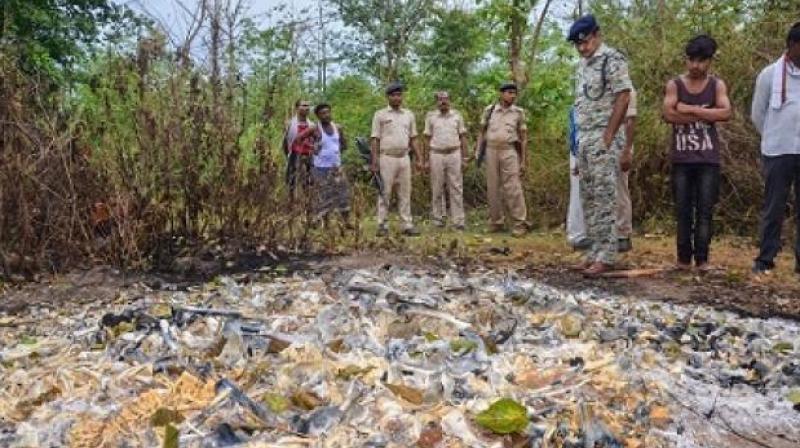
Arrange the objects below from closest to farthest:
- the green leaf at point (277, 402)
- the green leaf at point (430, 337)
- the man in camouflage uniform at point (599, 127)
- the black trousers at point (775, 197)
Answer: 1. the green leaf at point (277, 402)
2. the green leaf at point (430, 337)
3. the man in camouflage uniform at point (599, 127)
4. the black trousers at point (775, 197)

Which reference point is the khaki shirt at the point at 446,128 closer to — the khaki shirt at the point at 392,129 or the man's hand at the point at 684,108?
the khaki shirt at the point at 392,129

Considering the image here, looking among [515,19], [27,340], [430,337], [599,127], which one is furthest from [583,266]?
[515,19]

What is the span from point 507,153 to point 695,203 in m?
3.55

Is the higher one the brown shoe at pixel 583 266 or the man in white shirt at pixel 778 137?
the man in white shirt at pixel 778 137

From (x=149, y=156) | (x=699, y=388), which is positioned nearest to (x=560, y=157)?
(x=149, y=156)

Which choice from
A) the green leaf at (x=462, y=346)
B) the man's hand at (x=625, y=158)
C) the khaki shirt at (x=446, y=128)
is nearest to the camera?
the green leaf at (x=462, y=346)

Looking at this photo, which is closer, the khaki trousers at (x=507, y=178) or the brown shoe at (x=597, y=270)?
the brown shoe at (x=597, y=270)

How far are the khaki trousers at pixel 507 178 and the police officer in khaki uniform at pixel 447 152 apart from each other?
1.23 ft

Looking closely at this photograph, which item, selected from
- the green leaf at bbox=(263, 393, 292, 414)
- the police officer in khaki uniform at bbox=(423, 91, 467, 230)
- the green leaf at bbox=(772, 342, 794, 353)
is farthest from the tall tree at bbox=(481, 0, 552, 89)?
the green leaf at bbox=(263, 393, 292, 414)

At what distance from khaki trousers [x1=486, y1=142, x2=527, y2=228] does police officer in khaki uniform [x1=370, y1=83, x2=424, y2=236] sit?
35.5 inches

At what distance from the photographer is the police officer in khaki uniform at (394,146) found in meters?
9.58

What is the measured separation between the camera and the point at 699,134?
6.08 m

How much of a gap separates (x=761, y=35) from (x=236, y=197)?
18.0 feet

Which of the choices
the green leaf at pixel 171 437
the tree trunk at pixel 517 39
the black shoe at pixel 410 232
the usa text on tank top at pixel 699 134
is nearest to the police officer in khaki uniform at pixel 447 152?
the black shoe at pixel 410 232
